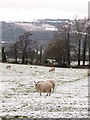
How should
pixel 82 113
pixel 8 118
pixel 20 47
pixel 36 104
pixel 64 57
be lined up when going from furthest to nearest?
pixel 20 47, pixel 64 57, pixel 36 104, pixel 82 113, pixel 8 118

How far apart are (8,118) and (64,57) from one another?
64.4 m

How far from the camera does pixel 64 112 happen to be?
16.2m

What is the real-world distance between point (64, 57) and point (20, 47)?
21.8m

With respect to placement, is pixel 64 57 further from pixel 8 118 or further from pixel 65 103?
pixel 8 118

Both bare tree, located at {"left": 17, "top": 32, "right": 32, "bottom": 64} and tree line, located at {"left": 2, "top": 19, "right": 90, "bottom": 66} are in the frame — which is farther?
bare tree, located at {"left": 17, "top": 32, "right": 32, "bottom": 64}

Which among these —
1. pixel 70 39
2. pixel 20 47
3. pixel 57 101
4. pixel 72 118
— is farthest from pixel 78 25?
pixel 72 118

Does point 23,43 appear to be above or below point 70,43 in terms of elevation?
above

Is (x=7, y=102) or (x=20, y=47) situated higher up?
(x=20, y=47)

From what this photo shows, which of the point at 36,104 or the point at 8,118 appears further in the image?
the point at 36,104

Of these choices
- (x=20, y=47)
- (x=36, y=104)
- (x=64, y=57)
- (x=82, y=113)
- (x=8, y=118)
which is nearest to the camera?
(x=8, y=118)

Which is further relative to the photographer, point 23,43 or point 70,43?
point 23,43

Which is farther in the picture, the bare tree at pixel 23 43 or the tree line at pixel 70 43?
the bare tree at pixel 23 43

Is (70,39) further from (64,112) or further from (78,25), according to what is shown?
(64,112)

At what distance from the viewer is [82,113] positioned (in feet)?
52.3
